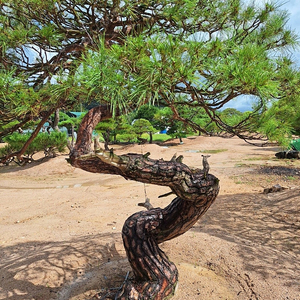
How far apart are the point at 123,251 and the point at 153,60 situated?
203 centimetres

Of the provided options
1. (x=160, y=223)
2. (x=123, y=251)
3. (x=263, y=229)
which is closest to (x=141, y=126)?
(x=263, y=229)

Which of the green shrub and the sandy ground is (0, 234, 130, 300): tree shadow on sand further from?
the green shrub

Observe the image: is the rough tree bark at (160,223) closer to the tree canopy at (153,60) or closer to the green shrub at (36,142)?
the tree canopy at (153,60)

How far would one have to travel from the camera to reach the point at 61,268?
239 centimetres

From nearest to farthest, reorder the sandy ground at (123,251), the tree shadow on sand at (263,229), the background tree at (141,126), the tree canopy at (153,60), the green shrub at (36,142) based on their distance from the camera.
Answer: the tree canopy at (153,60), the sandy ground at (123,251), the tree shadow on sand at (263,229), the green shrub at (36,142), the background tree at (141,126)

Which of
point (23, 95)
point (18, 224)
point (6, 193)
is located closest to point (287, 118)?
point (23, 95)

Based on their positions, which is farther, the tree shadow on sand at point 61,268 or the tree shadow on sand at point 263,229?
the tree shadow on sand at point 263,229

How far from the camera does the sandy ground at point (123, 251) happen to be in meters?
2.04

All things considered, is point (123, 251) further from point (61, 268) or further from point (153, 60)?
point (153, 60)

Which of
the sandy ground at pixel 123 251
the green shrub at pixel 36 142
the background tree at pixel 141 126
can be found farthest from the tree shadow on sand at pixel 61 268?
the background tree at pixel 141 126

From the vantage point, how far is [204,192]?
1648 mm

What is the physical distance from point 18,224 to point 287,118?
3.96m

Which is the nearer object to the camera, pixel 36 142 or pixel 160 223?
pixel 160 223

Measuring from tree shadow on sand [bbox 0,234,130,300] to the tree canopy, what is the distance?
4.46ft
